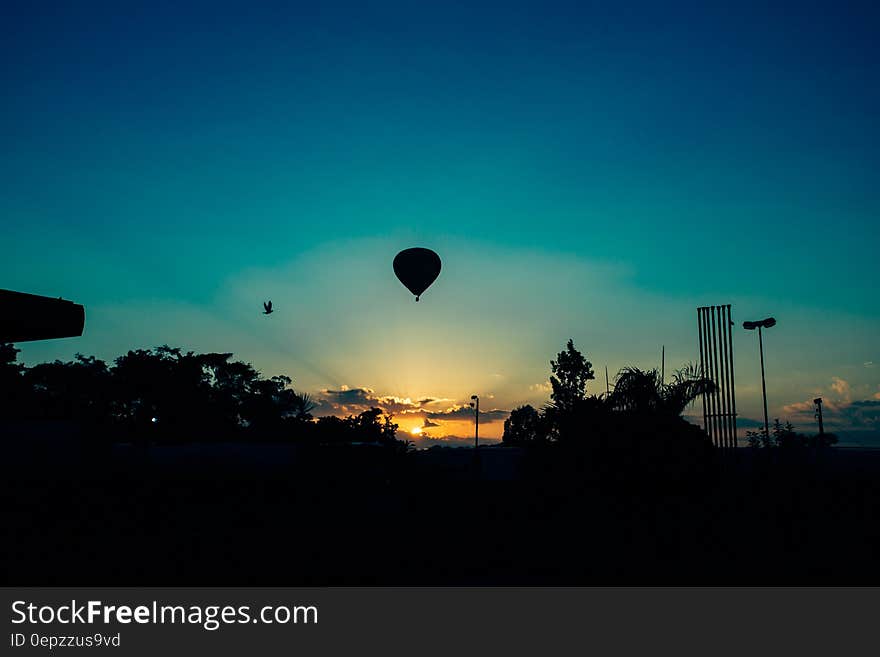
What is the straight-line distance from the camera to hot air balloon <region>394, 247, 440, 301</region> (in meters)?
21.9

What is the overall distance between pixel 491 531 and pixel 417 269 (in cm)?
1125

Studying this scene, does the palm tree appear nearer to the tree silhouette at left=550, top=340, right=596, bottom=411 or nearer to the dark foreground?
the dark foreground

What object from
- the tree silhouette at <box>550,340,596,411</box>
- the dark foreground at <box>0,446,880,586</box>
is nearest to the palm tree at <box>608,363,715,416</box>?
the dark foreground at <box>0,446,880,586</box>

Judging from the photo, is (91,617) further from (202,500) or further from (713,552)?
(202,500)

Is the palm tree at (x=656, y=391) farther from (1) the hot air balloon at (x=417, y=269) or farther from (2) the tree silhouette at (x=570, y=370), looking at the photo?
(2) the tree silhouette at (x=570, y=370)

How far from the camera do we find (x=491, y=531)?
41.4ft

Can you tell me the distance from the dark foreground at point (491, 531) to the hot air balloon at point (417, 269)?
23.7ft

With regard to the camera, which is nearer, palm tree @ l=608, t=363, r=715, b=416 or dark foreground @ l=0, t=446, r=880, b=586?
dark foreground @ l=0, t=446, r=880, b=586

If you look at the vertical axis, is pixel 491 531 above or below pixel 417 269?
below

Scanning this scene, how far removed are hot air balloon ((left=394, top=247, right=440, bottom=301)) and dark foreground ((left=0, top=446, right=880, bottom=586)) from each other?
722 centimetres

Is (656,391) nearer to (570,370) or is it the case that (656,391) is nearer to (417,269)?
(417,269)

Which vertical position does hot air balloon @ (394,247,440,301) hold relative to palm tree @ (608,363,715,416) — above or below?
above

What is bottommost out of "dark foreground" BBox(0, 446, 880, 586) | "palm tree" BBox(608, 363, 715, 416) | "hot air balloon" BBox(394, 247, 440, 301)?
"dark foreground" BBox(0, 446, 880, 586)

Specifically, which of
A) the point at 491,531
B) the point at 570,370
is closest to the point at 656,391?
the point at 491,531
